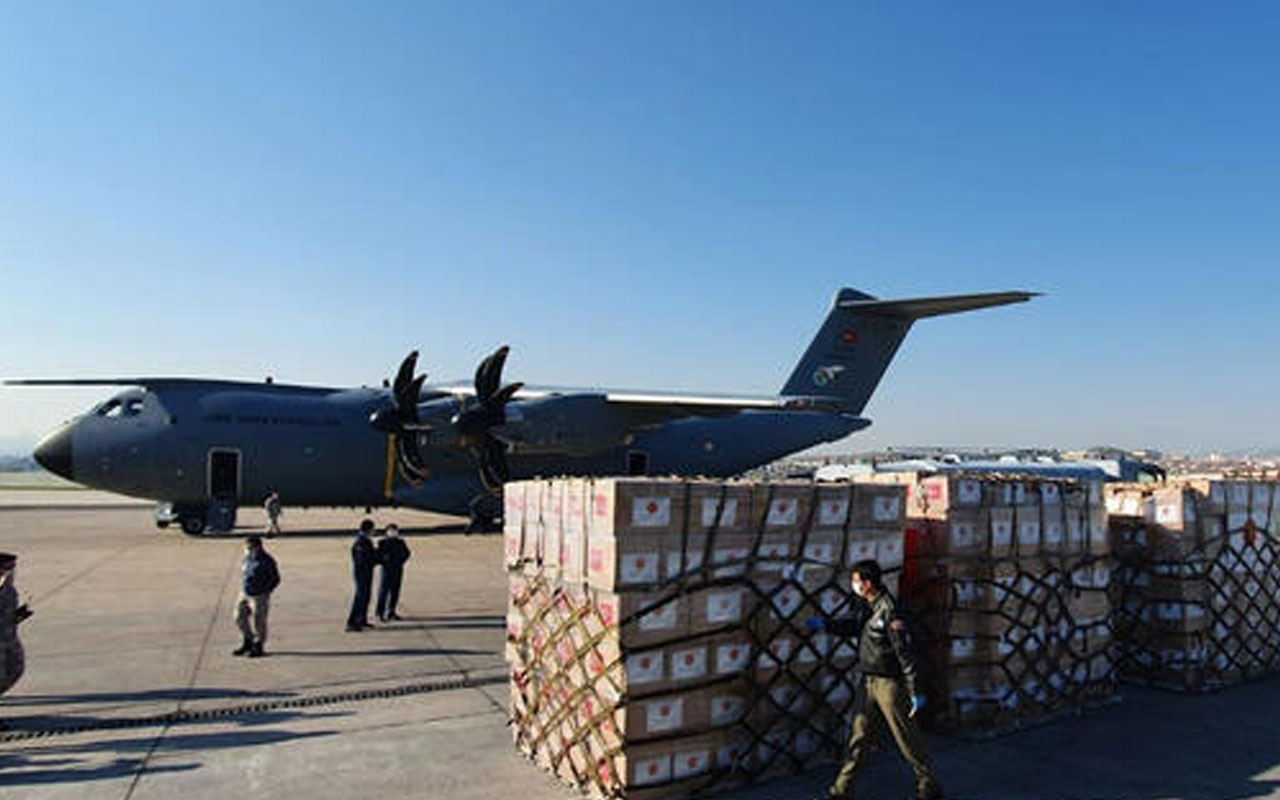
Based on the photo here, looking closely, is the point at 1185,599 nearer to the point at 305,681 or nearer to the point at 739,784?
the point at 739,784

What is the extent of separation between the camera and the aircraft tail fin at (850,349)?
92.1 feet

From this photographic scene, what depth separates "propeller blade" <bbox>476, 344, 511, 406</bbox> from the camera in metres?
15.1

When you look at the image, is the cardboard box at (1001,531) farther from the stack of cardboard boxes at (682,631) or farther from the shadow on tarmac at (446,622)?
the shadow on tarmac at (446,622)

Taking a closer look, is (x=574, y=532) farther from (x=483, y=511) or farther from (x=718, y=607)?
(x=483, y=511)

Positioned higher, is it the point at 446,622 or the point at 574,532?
the point at 574,532

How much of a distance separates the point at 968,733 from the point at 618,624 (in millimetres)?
3380

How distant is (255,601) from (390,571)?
2.29 metres

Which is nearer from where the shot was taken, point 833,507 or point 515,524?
point 833,507

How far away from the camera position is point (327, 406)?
22.5 metres

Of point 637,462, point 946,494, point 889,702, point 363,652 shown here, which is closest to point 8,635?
point 363,652

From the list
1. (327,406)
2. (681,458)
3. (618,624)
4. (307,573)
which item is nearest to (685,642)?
(618,624)

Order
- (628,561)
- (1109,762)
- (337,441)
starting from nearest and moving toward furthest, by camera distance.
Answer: (628,561)
(1109,762)
(337,441)

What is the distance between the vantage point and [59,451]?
2069 cm

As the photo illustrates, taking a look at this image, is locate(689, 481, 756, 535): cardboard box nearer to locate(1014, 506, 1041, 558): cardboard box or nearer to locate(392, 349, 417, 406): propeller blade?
locate(1014, 506, 1041, 558): cardboard box
